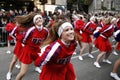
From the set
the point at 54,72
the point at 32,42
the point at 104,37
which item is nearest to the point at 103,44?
the point at 104,37

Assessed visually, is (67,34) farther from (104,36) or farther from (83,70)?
(104,36)

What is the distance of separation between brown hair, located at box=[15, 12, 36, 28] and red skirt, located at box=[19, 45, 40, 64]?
545mm

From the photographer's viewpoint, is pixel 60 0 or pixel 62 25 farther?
pixel 60 0

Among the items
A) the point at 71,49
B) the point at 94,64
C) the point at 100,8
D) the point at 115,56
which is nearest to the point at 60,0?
the point at 100,8

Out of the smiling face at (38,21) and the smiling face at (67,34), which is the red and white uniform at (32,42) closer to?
the smiling face at (38,21)

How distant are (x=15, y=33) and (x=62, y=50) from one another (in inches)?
217

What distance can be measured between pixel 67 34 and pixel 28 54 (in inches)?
100

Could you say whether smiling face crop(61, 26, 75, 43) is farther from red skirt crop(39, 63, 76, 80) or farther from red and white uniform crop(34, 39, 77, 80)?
red skirt crop(39, 63, 76, 80)

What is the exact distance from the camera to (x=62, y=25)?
501cm

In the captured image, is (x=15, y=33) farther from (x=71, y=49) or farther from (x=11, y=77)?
(x=71, y=49)

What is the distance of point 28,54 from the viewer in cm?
733

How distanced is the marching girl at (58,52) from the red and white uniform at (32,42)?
2074 mm

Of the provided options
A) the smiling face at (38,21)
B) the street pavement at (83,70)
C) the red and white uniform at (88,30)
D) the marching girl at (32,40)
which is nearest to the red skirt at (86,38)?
the red and white uniform at (88,30)

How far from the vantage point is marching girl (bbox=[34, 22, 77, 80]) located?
16.3ft
